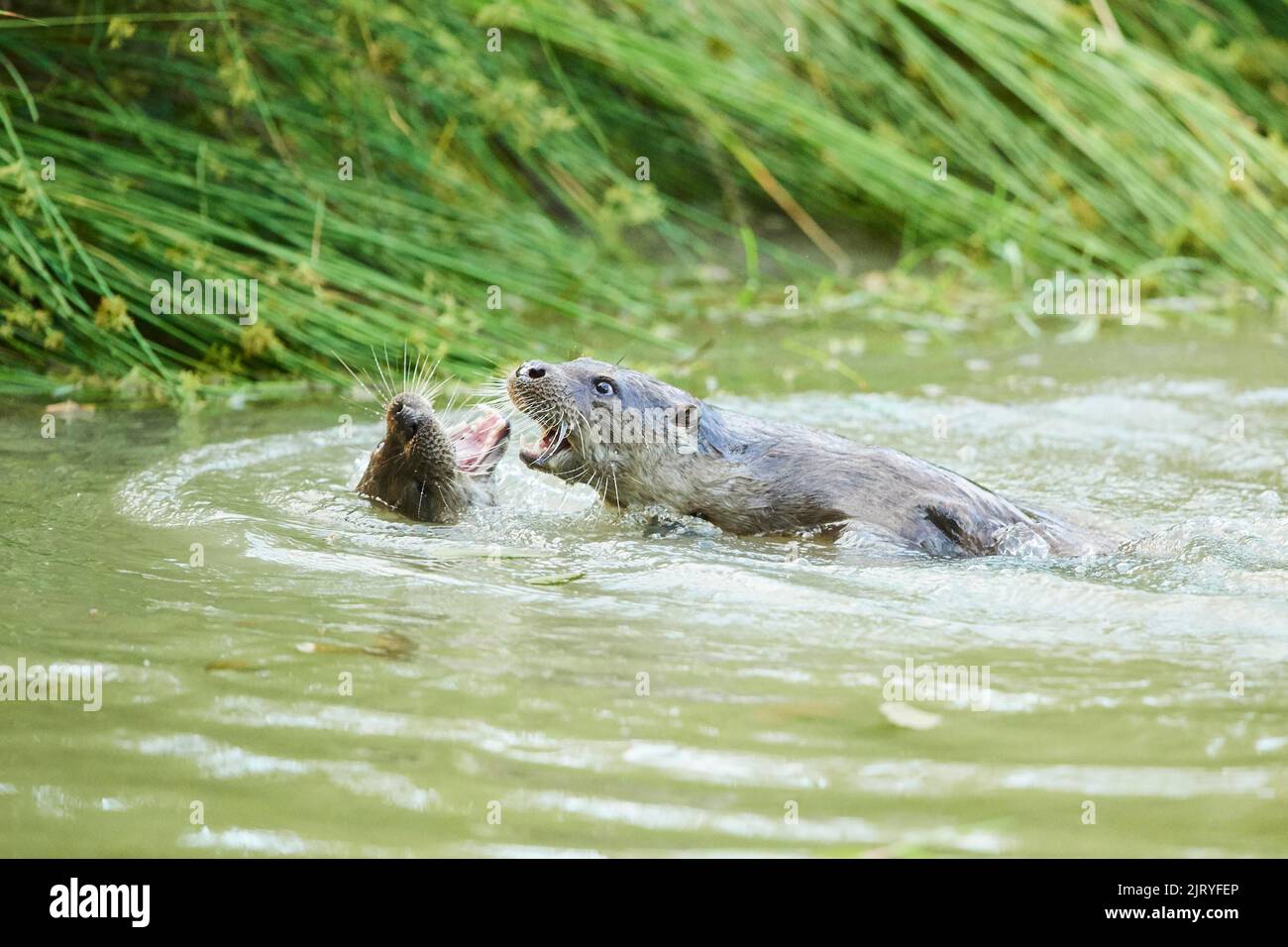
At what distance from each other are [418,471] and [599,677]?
158 cm

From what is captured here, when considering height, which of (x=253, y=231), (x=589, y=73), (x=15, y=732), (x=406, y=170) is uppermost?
(x=589, y=73)

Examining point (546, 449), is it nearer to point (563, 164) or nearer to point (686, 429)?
point (686, 429)

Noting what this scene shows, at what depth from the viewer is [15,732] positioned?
290 cm

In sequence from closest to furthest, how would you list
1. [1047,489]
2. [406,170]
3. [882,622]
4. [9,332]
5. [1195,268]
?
1. [882,622]
2. [1047,489]
3. [9,332]
4. [406,170]
5. [1195,268]

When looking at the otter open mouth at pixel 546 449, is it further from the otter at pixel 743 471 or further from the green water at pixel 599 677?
the green water at pixel 599 677

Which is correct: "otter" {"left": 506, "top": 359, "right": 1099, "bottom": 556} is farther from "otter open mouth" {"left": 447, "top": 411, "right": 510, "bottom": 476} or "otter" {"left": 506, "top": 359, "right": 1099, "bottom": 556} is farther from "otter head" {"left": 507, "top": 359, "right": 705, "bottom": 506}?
"otter open mouth" {"left": 447, "top": 411, "right": 510, "bottom": 476}

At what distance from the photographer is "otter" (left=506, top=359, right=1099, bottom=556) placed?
4312mm

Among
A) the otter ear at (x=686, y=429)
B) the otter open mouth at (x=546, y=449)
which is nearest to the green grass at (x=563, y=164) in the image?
the otter open mouth at (x=546, y=449)

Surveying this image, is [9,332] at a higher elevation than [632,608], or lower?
higher

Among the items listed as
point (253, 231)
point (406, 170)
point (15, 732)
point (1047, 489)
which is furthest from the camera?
point (406, 170)

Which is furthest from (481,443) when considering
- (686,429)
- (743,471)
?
(743,471)

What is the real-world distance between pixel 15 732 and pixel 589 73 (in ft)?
20.7
